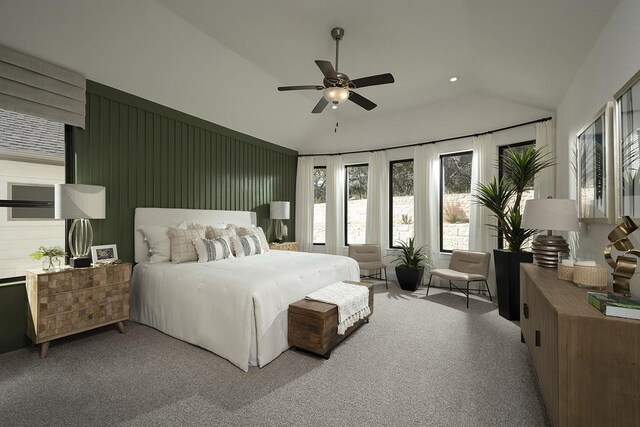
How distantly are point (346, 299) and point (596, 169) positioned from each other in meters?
A: 2.36

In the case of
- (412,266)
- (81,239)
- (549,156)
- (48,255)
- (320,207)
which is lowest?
(412,266)

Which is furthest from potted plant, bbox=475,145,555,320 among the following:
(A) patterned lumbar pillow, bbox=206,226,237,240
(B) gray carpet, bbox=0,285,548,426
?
(A) patterned lumbar pillow, bbox=206,226,237,240

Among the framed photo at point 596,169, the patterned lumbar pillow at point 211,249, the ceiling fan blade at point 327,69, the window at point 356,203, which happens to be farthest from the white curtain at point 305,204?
the framed photo at point 596,169

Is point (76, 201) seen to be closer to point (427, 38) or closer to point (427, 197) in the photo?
point (427, 38)

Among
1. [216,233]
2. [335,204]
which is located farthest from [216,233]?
[335,204]

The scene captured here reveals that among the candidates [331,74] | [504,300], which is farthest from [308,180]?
[504,300]

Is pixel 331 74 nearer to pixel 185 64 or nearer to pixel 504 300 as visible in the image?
pixel 185 64

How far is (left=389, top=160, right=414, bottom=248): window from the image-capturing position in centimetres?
559

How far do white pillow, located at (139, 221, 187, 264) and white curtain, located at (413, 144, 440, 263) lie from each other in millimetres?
4131

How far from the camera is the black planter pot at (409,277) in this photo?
4.81 m

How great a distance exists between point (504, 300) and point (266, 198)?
4335mm

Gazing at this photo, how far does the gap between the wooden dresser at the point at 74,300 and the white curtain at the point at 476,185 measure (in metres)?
4.94

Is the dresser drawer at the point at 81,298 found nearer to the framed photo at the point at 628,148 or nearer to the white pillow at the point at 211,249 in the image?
the white pillow at the point at 211,249

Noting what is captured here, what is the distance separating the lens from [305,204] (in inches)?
251
